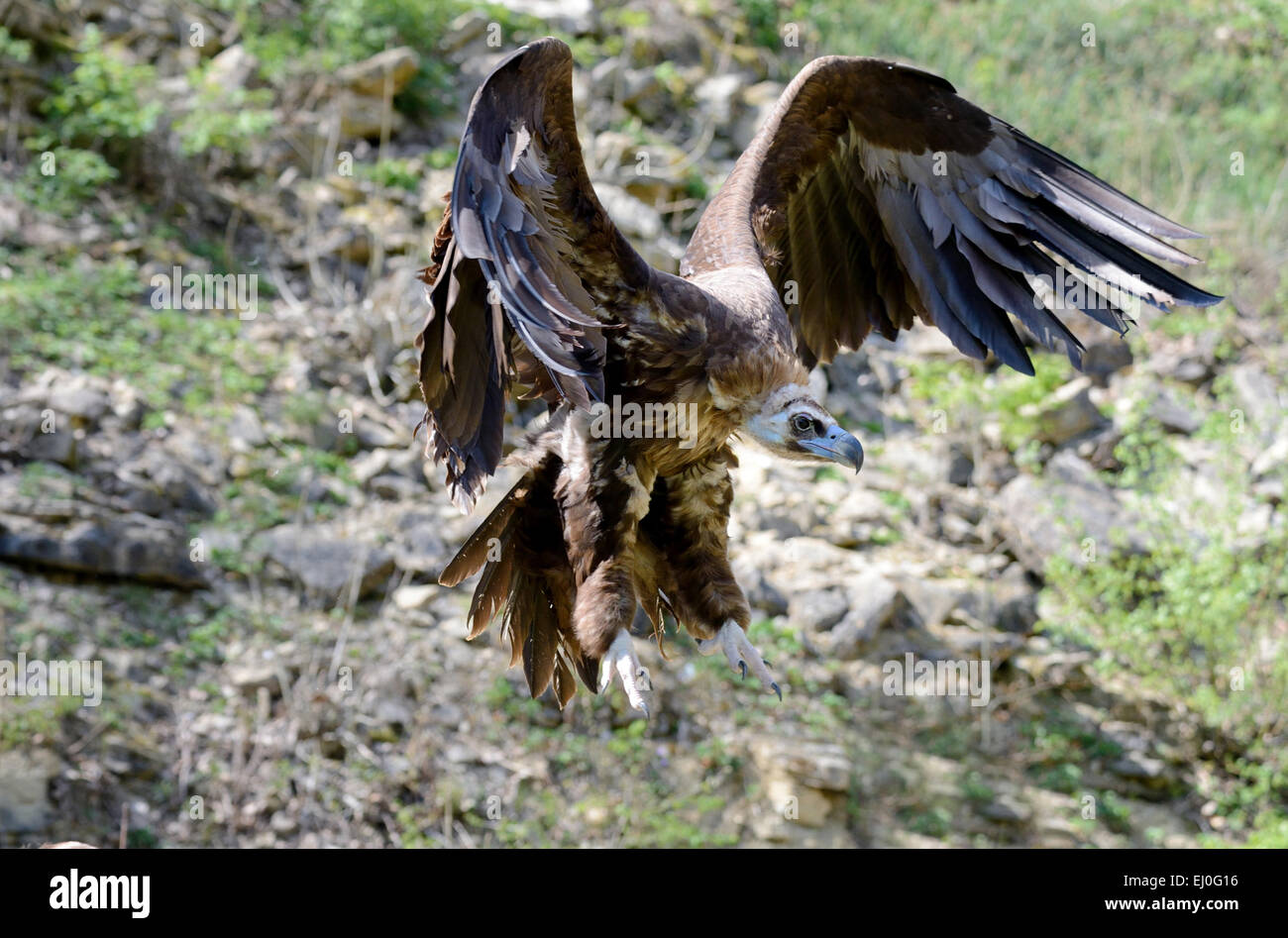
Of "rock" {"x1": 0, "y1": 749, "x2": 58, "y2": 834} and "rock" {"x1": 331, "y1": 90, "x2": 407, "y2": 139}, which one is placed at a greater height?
"rock" {"x1": 331, "y1": 90, "x2": 407, "y2": 139}

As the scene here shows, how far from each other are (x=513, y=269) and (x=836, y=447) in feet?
3.54

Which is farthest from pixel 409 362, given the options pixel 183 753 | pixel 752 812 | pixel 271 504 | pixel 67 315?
pixel 752 812

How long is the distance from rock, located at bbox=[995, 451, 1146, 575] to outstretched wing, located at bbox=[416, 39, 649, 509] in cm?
523

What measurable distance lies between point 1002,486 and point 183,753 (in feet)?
18.7

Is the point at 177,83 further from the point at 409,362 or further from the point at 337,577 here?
the point at 337,577

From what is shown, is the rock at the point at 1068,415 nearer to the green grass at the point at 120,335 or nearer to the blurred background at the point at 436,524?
the blurred background at the point at 436,524

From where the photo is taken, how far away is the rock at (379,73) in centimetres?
1010

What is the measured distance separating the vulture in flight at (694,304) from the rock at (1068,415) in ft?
17.4

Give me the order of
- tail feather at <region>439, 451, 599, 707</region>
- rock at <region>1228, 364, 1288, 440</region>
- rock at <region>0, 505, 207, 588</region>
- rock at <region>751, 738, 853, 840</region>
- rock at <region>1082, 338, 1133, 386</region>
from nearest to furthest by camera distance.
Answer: tail feather at <region>439, 451, 599, 707</region>
rock at <region>0, 505, 207, 588</region>
rock at <region>751, 738, 853, 840</region>
rock at <region>1228, 364, 1288, 440</region>
rock at <region>1082, 338, 1133, 386</region>

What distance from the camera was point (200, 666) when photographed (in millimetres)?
6777

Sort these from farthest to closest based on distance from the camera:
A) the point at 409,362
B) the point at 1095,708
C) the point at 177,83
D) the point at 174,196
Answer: the point at 177,83, the point at 174,196, the point at 409,362, the point at 1095,708

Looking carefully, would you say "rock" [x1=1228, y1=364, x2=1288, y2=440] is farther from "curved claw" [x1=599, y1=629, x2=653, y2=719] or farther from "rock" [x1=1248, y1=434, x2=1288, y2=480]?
"curved claw" [x1=599, y1=629, x2=653, y2=719]

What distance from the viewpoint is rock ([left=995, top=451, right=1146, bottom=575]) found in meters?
7.99

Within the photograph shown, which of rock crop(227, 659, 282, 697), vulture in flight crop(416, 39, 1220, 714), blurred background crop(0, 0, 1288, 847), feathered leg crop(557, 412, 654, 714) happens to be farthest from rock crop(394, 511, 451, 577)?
feathered leg crop(557, 412, 654, 714)
